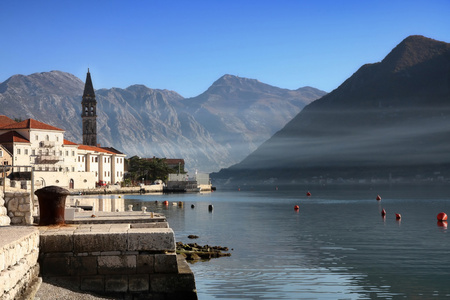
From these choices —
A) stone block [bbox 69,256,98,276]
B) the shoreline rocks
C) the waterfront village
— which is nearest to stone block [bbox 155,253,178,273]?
the waterfront village

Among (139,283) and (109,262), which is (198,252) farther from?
(109,262)

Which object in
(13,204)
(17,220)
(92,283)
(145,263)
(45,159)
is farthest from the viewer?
(45,159)

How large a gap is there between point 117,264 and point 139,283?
786 mm

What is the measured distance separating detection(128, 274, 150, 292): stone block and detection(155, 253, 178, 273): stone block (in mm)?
382

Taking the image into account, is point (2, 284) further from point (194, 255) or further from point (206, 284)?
point (194, 255)

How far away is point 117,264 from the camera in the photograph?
16281mm

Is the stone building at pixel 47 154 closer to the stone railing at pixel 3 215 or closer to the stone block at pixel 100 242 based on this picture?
the stone railing at pixel 3 215

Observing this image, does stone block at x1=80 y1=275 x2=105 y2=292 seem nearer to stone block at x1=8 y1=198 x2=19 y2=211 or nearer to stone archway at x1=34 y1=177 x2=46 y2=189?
stone block at x1=8 y1=198 x2=19 y2=211

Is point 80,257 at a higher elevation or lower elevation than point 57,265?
higher

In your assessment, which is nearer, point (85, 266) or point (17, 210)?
point (85, 266)

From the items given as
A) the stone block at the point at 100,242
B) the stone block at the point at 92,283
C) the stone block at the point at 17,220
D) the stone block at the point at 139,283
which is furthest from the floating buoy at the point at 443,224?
the stone block at the point at 92,283

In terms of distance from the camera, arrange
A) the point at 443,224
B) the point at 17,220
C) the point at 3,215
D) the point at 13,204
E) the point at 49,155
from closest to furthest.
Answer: the point at 3,215, the point at 17,220, the point at 13,204, the point at 443,224, the point at 49,155

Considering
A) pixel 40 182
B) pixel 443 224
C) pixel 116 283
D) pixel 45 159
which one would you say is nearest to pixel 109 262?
pixel 116 283

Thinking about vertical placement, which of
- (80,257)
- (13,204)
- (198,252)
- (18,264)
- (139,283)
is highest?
(13,204)
